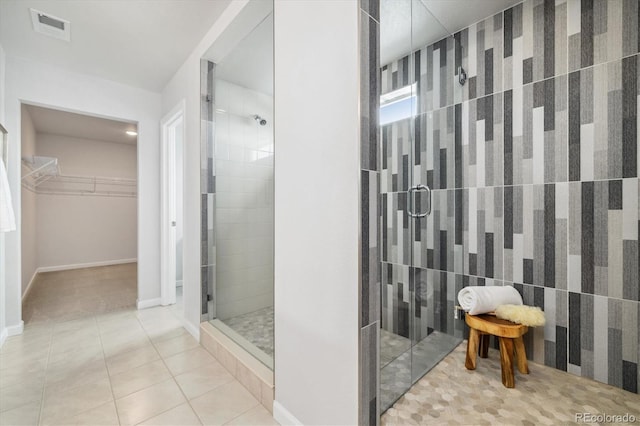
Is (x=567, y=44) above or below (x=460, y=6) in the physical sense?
below

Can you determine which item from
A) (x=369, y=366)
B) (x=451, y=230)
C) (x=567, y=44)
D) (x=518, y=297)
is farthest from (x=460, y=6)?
(x=369, y=366)

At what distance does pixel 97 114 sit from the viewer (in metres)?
3.17

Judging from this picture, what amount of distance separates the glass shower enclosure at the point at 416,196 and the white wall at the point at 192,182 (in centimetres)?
170

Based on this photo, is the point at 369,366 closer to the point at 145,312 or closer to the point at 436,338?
the point at 436,338

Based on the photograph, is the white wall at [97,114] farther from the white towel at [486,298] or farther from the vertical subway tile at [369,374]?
the white towel at [486,298]

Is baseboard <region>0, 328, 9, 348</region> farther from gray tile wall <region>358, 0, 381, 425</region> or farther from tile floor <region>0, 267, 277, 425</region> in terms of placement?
gray tile wall <region>358, 0, 381, 425</region>

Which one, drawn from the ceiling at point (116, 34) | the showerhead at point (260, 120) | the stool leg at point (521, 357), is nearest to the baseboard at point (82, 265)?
the ceiling at point (116, 34)

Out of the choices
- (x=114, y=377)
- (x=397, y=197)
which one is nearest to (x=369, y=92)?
(x=397, y=197)

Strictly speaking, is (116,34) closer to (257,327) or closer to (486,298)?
(257,327)

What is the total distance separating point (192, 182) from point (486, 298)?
258 cm

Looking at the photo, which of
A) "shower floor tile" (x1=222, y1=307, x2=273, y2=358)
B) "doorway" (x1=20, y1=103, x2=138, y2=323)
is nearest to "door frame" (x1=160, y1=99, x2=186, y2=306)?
"doorway" (x1=20, y1=103, x2=138, y2=323)

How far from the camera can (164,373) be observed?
2.00 meters

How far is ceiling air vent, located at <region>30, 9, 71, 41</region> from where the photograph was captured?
215cm

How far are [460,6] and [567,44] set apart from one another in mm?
710
